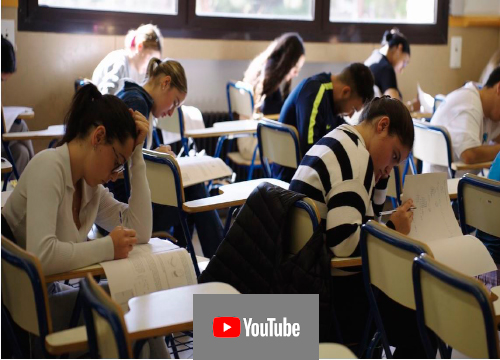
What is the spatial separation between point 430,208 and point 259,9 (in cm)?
372

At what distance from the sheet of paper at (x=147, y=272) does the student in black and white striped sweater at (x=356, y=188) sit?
0.50 meters

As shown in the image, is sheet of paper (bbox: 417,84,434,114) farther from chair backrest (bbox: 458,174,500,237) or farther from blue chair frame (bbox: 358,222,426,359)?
blue chair frame (bbox: 358,222,426,359)

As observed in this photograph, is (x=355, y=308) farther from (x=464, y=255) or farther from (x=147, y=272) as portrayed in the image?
(x=147, y=272)

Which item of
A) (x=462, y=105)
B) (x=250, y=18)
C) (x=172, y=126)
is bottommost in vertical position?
(x=172, y=126)

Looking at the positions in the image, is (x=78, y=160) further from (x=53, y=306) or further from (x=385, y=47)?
(x=385, y=47)

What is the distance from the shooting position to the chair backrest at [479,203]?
8.20ft

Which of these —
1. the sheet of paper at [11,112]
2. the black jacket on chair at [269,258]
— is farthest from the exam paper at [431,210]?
the sheet of paper at [11,112]

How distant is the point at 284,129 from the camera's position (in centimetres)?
369

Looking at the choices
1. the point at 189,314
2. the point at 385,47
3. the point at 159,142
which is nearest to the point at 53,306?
the point at 189,314

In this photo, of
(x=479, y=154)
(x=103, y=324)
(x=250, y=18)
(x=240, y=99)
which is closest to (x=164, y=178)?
(x=103, y=324)

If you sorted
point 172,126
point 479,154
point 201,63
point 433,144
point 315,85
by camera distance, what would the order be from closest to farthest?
point 315,85, point 479,154, point 433,144, point 172,126, point 201,63

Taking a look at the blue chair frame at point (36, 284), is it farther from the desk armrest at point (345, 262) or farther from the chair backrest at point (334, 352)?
the desk armrest at point (345, 262)

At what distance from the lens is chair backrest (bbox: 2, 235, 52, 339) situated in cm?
168

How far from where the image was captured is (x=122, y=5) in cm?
536
